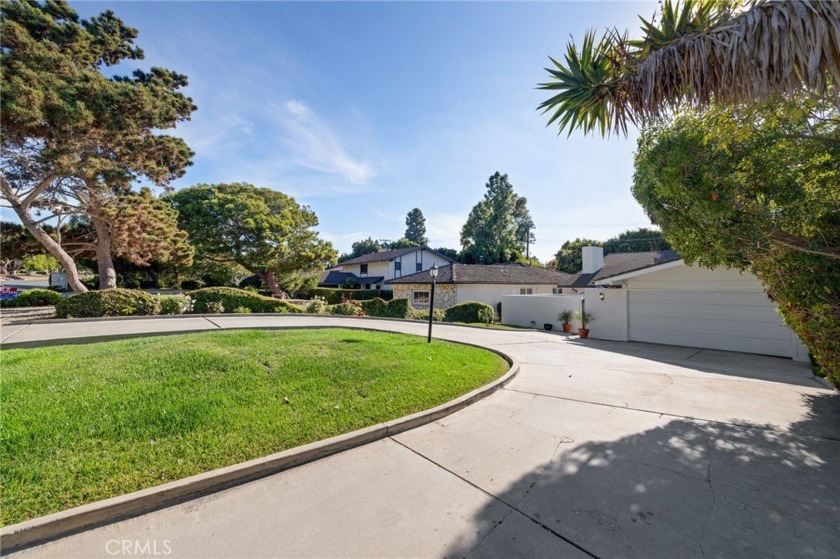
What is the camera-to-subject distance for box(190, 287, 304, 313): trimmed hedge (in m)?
17.1

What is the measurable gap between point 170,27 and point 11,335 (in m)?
9.39

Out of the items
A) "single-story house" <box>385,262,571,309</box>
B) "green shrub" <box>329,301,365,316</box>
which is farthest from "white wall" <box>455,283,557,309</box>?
"green shrub" <box>329,301,365,316</box>

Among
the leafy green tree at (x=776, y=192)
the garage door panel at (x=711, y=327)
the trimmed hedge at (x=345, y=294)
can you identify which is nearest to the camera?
the leafy green tree at (x=776, y=192)

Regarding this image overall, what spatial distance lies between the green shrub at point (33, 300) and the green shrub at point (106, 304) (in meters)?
6.91

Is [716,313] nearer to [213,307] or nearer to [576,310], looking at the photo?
[576,310]

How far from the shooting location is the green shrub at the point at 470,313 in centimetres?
1975

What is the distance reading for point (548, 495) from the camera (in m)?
2.98

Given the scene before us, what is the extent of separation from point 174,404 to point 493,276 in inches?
945

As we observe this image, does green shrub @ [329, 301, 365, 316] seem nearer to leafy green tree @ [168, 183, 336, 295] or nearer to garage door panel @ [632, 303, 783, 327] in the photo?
leafy green tree @ [168, 183, 336, 295]

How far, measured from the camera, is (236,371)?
5.24 m

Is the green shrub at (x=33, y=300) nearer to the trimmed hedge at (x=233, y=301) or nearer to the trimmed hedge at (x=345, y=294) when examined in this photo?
the trimmed hedge at (x=233, y=301)

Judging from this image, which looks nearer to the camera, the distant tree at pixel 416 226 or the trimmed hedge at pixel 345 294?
the trimmed hedge at pixel 345 294

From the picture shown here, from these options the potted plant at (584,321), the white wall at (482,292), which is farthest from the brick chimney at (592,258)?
the potted plant at (584,321)

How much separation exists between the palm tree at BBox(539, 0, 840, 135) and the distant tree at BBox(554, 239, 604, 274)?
39.8 metres
